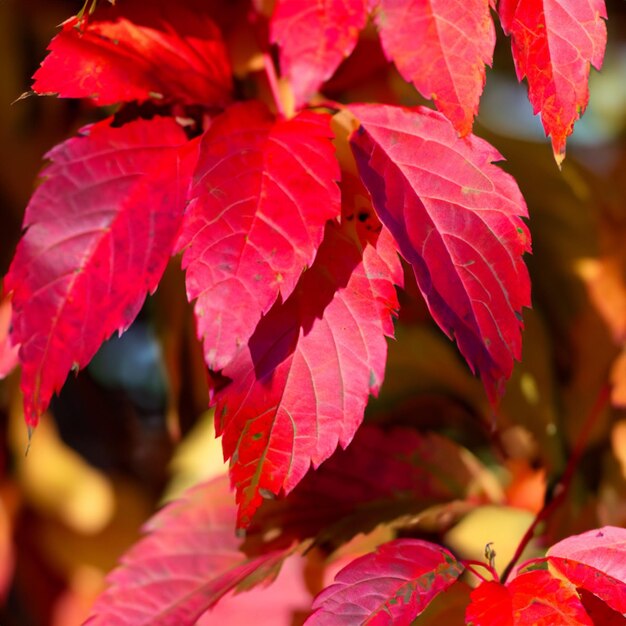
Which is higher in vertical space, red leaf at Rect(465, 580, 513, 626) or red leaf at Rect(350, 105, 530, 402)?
red leaf at Rect(350, 105, 530, 402)

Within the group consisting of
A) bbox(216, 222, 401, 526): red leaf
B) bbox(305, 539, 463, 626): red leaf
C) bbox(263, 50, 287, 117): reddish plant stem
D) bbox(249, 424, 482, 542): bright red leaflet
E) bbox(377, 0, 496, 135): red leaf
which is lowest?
bbox(249, 424, 482, 542): bright red leaflet

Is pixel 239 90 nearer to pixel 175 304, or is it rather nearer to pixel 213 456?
pixel 175 304

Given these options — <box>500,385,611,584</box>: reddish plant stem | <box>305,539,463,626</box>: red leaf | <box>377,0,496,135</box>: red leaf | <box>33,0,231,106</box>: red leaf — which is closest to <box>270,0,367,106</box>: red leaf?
<box>377,0,496,135</box>: red leaf

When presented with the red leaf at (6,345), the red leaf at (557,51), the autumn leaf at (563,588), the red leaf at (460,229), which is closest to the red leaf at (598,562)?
the autumn leaf at (563,588)

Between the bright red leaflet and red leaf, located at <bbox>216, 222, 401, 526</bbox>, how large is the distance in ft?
0.52

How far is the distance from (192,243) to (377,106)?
0.53ft

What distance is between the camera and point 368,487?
1.93ft

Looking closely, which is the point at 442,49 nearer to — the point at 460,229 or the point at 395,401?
the point at 460,229

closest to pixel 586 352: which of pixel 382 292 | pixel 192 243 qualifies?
pixel 382 292

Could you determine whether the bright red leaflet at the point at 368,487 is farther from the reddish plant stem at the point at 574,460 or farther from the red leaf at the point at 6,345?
the red leaf at the point at 6,345

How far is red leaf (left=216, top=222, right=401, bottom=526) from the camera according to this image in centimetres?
41

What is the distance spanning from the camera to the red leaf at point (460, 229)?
404 millimetres

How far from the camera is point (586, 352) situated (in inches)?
28.1

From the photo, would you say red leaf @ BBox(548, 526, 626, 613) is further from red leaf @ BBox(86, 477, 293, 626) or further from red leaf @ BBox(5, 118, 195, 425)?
red leaf @ BBox(5, 118, 195, 425)
